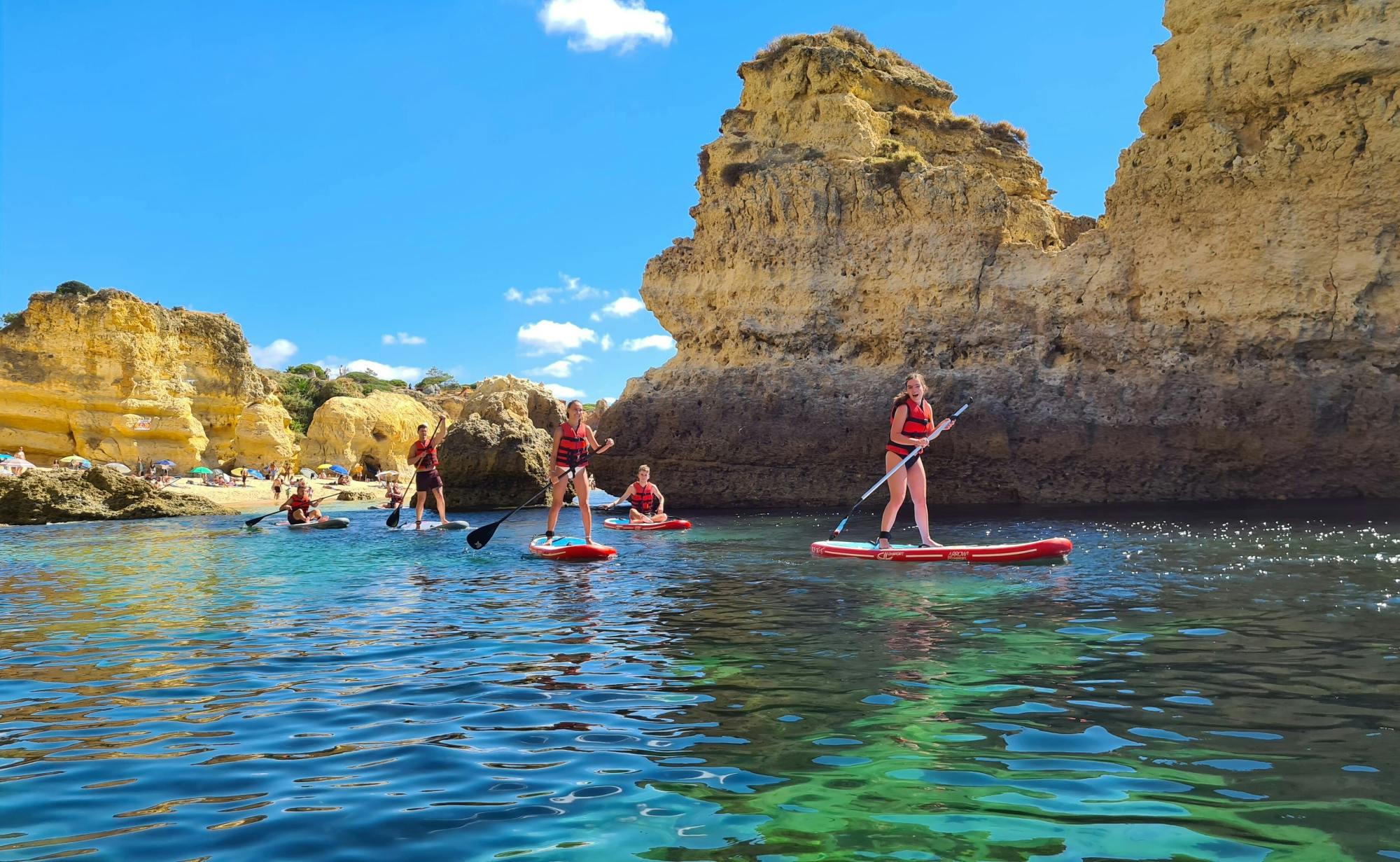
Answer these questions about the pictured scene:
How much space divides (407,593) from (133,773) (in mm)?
5185

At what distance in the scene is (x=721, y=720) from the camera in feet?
13.5

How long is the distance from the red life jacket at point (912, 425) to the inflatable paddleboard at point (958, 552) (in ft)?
3.88

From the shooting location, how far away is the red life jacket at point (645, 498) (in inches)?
715

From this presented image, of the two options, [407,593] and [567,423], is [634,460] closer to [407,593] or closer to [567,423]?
[567,423]

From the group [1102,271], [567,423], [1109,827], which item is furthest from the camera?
[1102,271]

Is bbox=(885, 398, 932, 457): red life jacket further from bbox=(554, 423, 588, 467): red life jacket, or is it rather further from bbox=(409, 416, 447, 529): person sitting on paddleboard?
bbox=(409, 416, 447, 529): person sitting on paddleboard

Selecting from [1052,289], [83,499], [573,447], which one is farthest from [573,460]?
[83,499]

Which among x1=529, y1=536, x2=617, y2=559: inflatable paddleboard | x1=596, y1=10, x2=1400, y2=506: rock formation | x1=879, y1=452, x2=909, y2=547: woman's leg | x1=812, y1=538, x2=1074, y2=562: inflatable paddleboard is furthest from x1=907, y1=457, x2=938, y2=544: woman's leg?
x1=596, y1=10, x2=1400, y2=506: rock formation

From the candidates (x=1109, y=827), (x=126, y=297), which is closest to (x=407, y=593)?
(x=1109, y=827)

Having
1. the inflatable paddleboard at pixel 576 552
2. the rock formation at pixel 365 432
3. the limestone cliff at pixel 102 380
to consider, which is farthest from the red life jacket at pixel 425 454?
the rock formation at pixel 365 432

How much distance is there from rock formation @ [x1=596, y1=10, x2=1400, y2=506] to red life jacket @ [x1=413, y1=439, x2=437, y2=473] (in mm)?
5721

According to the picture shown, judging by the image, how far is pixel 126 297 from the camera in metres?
36.1

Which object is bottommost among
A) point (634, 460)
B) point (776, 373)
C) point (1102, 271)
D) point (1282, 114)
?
point (634, 460)

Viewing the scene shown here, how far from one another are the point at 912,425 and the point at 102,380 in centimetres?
3489
